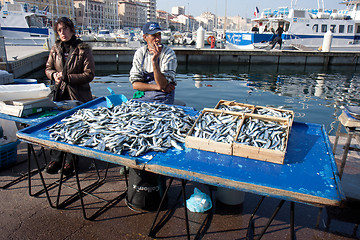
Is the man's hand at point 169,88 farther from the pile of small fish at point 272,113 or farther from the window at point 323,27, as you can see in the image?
the window at point 323,27

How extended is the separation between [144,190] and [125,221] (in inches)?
18.6

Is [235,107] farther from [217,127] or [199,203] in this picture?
[199,203]

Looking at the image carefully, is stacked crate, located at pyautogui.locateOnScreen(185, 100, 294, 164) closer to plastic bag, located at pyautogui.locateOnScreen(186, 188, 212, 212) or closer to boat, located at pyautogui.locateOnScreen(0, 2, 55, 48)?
plastic bag, located at pyautogui.locateOnScreen(186, 188, 212, 212)

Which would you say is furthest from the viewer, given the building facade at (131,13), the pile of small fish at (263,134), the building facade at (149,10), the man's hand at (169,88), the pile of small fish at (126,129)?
the building facade at (149,10)

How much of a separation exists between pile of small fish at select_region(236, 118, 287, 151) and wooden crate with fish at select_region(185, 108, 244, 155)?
0.11 metres

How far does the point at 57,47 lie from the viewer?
4.89 meters

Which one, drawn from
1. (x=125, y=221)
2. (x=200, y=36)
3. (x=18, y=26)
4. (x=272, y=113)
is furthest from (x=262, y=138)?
(x=18, y=26)

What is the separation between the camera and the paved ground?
10.3ft

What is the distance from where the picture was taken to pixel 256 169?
2.45m

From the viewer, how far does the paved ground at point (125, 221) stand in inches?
123

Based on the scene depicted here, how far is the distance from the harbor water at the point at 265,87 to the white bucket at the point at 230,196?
281 inches

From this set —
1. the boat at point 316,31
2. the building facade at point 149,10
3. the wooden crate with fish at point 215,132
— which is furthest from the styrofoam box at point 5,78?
the building facade at point 149,10

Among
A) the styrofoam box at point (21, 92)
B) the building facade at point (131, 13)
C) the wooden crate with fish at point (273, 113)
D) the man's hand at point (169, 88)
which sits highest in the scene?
the building facade at point (131, 13)

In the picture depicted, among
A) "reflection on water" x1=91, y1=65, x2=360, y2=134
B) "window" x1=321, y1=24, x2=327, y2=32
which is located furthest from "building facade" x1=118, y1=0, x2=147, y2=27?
"reflection on water" x1=91, y1=65, x2=360, y2=134
